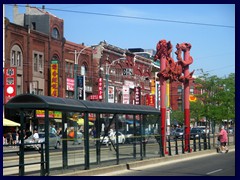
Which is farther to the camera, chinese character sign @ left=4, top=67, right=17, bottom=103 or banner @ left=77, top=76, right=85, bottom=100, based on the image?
banner @ left=77, top=76, right=85, bottom=100

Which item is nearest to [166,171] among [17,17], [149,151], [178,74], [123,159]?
[123,159]

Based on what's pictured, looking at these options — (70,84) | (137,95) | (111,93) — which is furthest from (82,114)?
(137,95)

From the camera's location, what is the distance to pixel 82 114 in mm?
19656

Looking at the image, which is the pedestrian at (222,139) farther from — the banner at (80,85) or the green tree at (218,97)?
the banner at (80,85)

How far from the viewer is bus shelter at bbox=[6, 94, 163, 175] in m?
17.0

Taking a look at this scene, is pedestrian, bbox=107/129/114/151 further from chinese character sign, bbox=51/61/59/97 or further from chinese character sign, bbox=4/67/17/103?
chinese character sign, bbox=51/61/59/97

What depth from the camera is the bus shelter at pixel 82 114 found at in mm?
17000

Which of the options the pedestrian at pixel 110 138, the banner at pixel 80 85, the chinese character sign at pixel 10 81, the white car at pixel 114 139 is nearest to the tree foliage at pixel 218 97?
the chinese character sign at pixel 10 81

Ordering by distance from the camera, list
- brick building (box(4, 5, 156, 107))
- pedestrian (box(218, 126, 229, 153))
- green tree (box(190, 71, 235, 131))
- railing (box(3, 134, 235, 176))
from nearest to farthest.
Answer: railing (box(3, 134, 235, 176)) → pedestrian (box(218, 126, 229, 153)) → green tree (box(190, 71, 235, 131)) → brick building (box(4, 5, 156, 107))

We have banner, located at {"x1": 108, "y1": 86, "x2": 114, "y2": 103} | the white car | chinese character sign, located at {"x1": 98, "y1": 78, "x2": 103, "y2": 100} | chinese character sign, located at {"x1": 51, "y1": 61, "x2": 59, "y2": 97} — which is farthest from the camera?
banner, located at {"x1": 108, "y1": 86, "x2": 114, "y2": 103}

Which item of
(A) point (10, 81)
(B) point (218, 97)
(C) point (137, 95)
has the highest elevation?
(A) point (10, 81)

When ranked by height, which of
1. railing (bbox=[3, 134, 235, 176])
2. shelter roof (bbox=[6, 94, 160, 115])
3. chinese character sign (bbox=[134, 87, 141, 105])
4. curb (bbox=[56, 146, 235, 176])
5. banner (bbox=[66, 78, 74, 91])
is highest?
banner (bbox=[66, 78, 74, 91])

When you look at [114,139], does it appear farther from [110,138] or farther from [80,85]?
[80,85]

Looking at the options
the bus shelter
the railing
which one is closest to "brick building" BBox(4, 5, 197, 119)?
the railing
